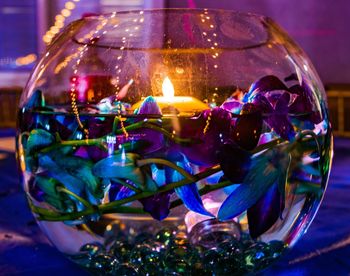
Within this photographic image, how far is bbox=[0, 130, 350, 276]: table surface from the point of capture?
47 centimetres

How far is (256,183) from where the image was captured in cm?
35

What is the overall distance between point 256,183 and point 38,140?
5.6 inches

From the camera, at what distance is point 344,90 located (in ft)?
5.95

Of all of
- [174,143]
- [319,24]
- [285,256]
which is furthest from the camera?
[319,24]

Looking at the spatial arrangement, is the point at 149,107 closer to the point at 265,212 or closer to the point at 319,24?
the point at 265,212

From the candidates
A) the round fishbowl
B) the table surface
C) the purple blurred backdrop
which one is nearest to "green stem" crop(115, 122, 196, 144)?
the round fishbowl

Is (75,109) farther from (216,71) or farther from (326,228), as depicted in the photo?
(326,228)

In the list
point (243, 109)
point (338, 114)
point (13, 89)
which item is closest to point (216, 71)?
point (243, 109)

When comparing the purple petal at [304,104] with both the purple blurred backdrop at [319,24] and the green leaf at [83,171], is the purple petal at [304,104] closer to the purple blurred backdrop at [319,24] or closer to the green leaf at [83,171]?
the green leaf at [83,171]

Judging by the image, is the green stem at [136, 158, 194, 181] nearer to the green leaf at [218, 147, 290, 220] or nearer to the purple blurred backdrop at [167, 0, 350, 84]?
the green leaf at [218, 147, 290, 220]

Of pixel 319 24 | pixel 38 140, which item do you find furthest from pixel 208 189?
pixel 319 24

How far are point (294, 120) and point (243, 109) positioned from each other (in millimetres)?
39

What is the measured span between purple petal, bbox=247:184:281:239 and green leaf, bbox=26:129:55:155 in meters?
0.13

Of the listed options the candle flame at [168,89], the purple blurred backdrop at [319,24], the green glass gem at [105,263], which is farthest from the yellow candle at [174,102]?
the purple blurred backdrop at [319,24]
